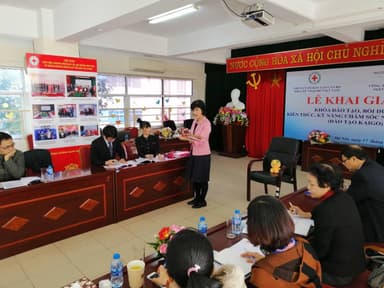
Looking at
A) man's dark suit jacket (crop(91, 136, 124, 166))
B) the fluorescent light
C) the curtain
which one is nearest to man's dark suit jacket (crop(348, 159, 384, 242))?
man's dark suit jacket (crop(91, 136, 124, 166))

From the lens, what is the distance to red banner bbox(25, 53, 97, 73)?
406 centimetres

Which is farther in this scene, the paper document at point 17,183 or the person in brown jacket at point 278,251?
the paper document at point 17,183

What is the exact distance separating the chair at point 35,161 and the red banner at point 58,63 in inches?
58.6

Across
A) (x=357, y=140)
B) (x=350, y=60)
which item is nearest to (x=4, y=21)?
(x=350, y=60)

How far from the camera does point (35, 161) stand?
132 inches

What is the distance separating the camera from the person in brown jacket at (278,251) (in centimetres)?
120

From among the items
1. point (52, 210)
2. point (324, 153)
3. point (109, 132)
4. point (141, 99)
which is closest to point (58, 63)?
point (109, 132)

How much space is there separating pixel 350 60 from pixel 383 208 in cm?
369

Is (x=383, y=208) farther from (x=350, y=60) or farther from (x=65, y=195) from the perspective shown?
(x=350, y=60)

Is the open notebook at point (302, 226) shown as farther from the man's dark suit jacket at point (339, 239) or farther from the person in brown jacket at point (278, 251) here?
the person in brown jacket at point (278, 251)

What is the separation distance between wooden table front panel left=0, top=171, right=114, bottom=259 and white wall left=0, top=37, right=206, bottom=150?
9.52ft

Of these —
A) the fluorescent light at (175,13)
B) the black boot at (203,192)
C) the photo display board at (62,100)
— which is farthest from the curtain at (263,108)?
the photo display board at (62,100)

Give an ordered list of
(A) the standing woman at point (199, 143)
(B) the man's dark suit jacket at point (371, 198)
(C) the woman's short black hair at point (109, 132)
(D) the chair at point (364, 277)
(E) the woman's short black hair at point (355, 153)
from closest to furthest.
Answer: (D) the chair at point (364, 277), (B) the man's dark suit jacket at point (371, 198), (E) the woman's short black hair at point (355, 153), (C) the woman's short black hair at point (109, 132), (A) the standing woman at point (199, 143)

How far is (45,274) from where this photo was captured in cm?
246
